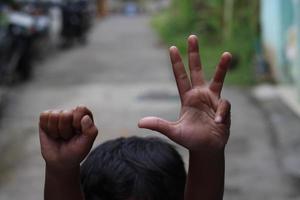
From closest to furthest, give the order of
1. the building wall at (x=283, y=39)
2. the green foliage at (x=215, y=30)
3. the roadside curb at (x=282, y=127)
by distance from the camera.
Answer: the roadside curb at (x=282, y=127), the building wall at (x=283, y=39), the green foliage at (x=215, y=30)

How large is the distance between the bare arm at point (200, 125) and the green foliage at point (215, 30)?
311 inches

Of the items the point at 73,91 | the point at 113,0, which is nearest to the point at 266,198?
the point at 73,91

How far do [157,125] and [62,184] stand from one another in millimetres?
261

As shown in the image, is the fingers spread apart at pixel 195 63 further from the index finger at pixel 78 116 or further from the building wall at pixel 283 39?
the building wall at pixel 283 39

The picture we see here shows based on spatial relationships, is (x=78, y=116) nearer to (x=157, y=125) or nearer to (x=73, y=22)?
(x=157, y=125)

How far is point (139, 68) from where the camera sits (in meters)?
11.8

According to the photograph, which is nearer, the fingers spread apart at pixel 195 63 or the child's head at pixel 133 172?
the fingers spread apart at pixel 195 63

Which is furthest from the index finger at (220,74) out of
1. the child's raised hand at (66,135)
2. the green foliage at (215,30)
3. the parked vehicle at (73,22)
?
the parked vehicle at (73,22)

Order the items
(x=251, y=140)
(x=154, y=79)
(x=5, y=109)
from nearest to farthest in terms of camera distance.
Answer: (x=251, y=140) → (x=5, y=109) → (x=154, y=79)

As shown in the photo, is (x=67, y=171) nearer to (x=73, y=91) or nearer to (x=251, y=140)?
(x=251, y=140)

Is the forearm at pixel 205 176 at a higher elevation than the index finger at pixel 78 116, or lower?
lower

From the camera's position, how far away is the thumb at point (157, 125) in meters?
1.50

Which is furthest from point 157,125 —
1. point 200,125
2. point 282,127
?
point 282,127

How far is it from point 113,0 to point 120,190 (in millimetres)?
27998
